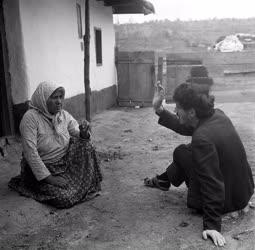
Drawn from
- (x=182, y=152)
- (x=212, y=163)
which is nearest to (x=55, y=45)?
(x=182, y=152)

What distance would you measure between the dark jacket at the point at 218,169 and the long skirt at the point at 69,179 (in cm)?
124

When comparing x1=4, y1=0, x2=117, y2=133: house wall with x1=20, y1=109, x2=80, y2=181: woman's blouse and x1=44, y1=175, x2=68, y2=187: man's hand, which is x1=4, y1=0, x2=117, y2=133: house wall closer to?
x1=20, y1=109, x2=80, y2=181: woman's blouse

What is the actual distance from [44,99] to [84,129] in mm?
500

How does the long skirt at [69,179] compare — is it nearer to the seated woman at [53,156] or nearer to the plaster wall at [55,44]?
the seated woman at [53,156]

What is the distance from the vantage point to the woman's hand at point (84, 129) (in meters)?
3.83

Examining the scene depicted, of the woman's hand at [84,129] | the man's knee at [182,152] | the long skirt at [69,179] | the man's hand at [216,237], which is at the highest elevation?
the woman's hand at [84,129]

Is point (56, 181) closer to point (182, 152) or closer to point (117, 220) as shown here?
point (117, 220)

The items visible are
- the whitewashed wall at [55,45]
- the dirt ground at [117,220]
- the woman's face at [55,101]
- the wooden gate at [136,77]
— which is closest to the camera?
the dirt ground at [117,220]

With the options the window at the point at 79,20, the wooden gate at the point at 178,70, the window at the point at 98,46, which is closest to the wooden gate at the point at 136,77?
the wooden gate at the point at 178,70

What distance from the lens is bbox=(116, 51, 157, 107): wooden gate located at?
10828 mm

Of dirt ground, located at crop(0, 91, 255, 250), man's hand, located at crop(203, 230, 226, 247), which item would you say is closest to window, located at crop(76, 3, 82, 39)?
dirt ground, located at crop(0, 91, 255, 250)

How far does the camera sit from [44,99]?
3.67 metres

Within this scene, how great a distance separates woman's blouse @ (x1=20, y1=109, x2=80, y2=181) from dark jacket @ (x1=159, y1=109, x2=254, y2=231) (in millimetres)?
1415

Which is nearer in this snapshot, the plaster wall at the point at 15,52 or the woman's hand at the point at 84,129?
the woman's hand at the point at 84,129
